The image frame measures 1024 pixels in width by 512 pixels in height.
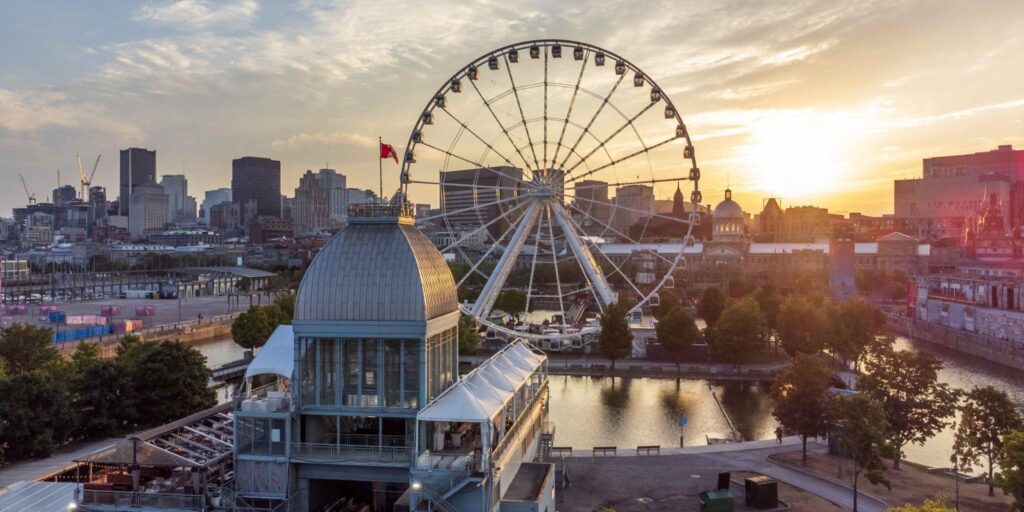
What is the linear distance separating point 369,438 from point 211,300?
129m

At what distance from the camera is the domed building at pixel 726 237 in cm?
14675

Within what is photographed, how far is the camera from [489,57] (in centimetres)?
5938

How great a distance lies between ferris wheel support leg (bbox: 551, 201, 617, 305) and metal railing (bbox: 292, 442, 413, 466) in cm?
3740

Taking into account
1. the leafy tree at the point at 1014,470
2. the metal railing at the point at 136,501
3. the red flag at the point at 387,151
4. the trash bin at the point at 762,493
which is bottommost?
the trash bin at the point at 762,493

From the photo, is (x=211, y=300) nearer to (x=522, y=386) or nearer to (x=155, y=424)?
(x=155, y=424)

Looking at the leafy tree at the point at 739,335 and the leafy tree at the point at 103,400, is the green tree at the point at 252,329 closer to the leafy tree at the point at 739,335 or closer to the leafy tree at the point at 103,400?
the leafy tree at the point at 103,400

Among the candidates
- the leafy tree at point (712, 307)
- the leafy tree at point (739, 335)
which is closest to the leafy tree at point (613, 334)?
the leafy tree at point (739, 335)

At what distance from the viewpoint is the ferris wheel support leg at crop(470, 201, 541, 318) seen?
61.9m

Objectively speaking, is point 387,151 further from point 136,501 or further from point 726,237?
point 726,237

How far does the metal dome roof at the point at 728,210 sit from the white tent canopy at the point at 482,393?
14001cm

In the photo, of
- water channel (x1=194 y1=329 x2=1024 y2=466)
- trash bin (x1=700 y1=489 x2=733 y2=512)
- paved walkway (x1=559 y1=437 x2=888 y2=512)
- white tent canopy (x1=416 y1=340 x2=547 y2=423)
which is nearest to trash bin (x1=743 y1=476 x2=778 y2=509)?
trash bin (x1=700 y1=489 x2=733 y2=512)

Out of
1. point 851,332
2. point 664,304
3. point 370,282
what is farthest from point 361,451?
point 664,304

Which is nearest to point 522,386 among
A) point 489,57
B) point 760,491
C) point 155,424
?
point 760,491

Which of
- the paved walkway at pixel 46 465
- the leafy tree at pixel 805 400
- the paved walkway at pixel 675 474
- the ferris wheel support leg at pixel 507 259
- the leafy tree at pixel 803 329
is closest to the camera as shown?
the paved walkway at pixel 675 474
